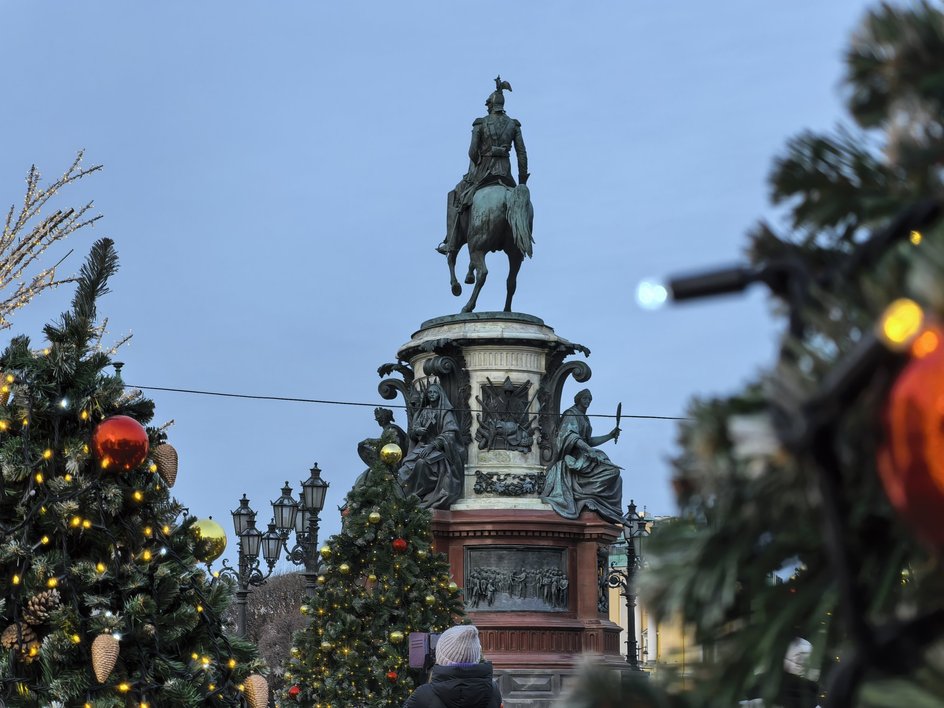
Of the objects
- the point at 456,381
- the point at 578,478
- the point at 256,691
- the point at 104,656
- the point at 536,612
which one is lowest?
the point at 256,691

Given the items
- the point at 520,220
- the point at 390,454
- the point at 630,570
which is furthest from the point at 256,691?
the point at 630,570

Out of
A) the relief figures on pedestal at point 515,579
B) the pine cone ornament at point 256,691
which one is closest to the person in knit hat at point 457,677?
the pine cone ornament at point 256,691

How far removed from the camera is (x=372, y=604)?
→ 16.2 metres

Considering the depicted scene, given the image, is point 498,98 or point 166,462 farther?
point 498,98

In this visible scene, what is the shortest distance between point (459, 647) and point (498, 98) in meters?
20.3

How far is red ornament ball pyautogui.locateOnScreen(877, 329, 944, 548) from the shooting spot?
Answer: 1043 mm

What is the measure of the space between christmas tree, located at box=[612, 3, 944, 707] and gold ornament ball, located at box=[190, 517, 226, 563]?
21.3ft

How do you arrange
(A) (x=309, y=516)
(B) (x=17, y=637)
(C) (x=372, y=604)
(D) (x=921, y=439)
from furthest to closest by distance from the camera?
(A) (x=309, y=516)
(C) (x=372, y=604)
(B) (x=17, y=637)
(D) (x=921, y=439)

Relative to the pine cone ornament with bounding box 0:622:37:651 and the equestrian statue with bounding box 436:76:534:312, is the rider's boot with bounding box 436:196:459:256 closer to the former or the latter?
the equestrian statue with bounding box 436:76:534:312

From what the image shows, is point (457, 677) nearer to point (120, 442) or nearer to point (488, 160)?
point (120, 442)

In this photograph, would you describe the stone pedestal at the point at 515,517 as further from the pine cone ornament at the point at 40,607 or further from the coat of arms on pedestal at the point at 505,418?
the pine cone ornament at the point at 40,607

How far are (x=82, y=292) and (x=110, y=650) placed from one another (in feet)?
6.28

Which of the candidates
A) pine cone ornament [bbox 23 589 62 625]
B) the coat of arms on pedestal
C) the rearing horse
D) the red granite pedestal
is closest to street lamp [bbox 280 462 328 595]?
the red granite pedestal

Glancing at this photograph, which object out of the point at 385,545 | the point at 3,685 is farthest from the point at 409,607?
the point at 3,685
